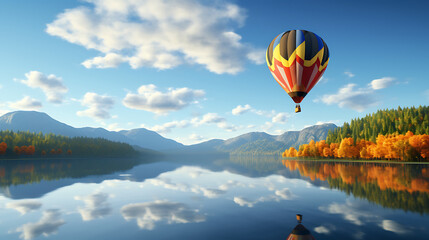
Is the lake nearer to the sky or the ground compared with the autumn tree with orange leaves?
nearer to the ground

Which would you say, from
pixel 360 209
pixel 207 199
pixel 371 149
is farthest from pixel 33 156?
pixel 371 149

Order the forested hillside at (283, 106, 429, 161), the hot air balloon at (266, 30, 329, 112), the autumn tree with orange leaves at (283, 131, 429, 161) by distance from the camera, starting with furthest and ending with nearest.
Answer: the forested hillside at (283, 106, 429, 161)
the autumn tree with orange leaves at (283, 131, 429, 161)
the hot air balloon at (266, 30, 329, 112)

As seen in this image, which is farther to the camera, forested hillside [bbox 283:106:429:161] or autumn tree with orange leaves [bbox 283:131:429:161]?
forested hillside [bbox 283:106:429:161]

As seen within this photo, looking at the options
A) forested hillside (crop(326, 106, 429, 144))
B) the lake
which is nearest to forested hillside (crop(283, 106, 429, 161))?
forested hillside (crop(326, 106, 429, 144))

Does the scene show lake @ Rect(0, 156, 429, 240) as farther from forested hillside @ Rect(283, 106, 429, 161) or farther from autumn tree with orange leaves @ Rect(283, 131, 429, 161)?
forested hillside @ Rect(283, 106, 429, 161)

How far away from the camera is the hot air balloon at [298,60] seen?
3547cm

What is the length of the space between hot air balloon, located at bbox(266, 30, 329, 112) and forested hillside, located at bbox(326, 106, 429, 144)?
127236 mm

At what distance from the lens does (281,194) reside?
93.5 ft

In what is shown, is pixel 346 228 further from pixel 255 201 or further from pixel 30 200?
pixel 30 200

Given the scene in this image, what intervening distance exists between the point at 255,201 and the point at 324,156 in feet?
491

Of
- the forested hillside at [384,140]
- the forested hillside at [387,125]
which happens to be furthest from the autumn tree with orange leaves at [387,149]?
the forested hillside at [387,125]

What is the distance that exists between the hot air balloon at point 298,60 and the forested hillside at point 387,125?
127 m

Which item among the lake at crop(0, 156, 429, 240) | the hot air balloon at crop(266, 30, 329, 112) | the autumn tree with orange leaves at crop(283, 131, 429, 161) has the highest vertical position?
the hot air balloon at crop(266, 30, 329, 112)

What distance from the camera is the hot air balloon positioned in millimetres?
35469
